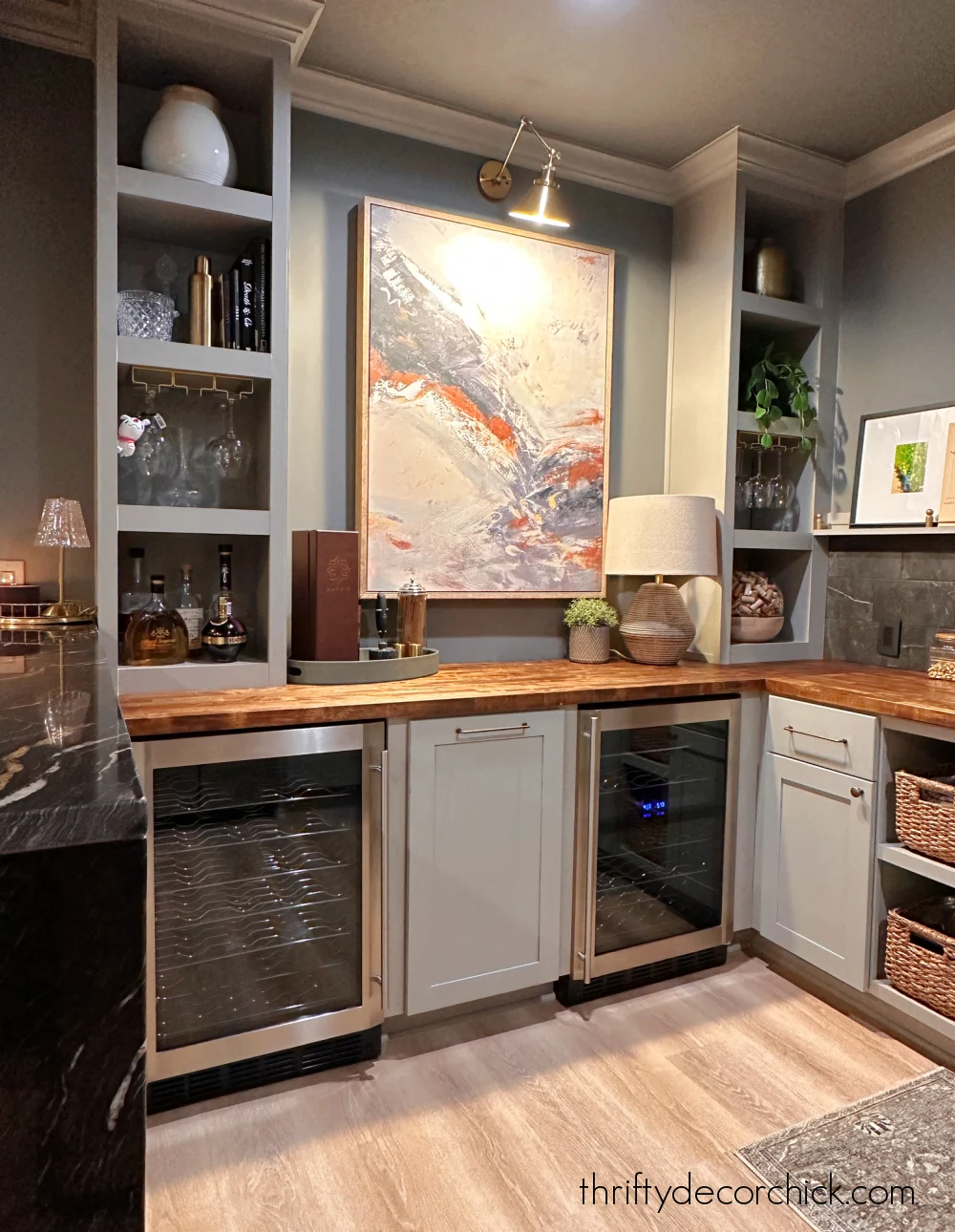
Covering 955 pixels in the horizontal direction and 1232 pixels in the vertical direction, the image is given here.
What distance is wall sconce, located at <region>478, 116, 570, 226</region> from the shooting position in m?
2.39

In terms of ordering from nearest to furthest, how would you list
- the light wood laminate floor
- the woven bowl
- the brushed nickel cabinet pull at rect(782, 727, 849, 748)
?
1. the light wood laminate floor
2. the brushed nickel cabinet pull at rect(782, 727, 849, 748)
3. the woven bowl

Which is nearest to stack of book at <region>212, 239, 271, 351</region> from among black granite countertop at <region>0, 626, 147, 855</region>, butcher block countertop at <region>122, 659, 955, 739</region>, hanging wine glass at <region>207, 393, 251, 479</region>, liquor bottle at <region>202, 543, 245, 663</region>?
hanging wine glass at <region>207, 393, 251, 479</region>

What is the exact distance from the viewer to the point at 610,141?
8.92 feet

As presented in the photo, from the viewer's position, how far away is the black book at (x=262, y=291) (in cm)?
210

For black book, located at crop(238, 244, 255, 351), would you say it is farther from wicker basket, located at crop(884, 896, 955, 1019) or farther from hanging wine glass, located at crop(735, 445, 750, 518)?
wicker basket, located at crop(884, 896, 955, 1019)

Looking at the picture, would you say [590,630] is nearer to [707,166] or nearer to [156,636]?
[156,636]

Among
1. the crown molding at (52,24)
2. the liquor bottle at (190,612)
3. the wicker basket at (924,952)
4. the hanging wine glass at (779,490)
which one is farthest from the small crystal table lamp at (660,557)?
the crown molding at (52,24)

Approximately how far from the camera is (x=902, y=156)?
270cm

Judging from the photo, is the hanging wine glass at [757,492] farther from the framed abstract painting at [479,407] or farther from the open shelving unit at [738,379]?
the framed abstract painting at [479,407]

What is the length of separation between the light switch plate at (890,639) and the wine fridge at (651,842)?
2.35 ft

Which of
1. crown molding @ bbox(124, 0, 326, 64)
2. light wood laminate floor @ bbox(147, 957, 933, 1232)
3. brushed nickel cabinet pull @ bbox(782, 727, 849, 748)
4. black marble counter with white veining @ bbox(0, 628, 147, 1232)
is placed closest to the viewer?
black marble counter with white veining @ bbox(0, 628, 147, 1232)

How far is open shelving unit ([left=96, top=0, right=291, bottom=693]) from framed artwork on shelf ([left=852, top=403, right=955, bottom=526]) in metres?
2.00

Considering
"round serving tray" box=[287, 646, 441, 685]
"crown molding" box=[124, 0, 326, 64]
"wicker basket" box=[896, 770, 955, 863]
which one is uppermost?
"crown molding" box=[124, 0, 326, 64]

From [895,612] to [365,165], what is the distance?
2249mm
